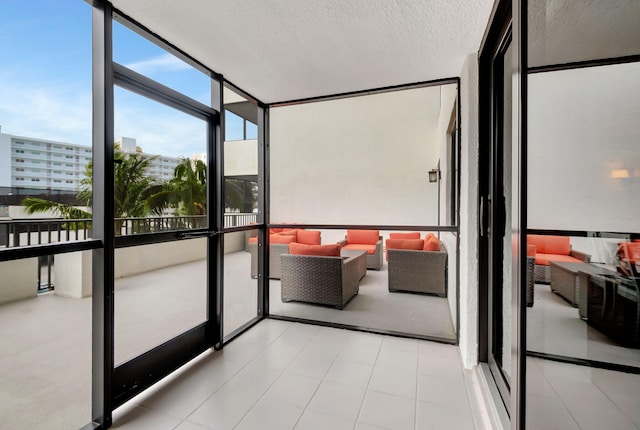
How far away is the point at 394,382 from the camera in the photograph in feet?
6.61

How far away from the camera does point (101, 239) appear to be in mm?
1596

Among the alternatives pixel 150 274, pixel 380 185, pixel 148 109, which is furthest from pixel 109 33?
pixel 380 185

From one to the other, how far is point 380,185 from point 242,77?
187cm

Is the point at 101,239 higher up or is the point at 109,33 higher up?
the point at 109,33

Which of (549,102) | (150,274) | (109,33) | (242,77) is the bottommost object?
(150,274)

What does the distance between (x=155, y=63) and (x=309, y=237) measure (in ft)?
10.9

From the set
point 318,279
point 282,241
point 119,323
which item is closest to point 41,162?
point 119,323

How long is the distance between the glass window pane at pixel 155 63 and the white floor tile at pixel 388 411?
8.07 feet

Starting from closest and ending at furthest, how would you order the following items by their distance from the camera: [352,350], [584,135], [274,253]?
[584,135]
[352,350]
[274,253]

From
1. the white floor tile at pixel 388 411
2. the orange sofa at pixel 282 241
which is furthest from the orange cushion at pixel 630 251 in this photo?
the orange sofa at pixel 282 241

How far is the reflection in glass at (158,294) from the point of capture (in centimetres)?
211

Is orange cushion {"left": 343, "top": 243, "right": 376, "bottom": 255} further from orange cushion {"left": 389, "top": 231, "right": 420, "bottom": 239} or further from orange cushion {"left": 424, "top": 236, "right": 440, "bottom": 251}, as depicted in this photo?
orange cushion {"left": 424, "top": 236, "right": 440, "bottom": 251}

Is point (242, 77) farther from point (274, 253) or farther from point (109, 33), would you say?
point (274, 253)

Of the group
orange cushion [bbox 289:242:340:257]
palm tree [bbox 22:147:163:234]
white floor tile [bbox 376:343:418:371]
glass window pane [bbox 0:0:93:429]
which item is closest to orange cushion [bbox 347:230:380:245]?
orange cushion [bbox 289:242:340:257]
